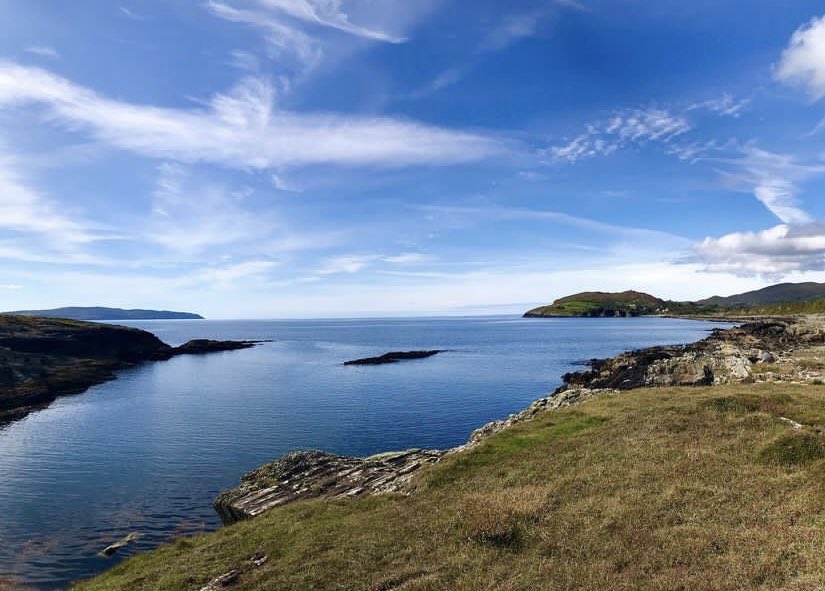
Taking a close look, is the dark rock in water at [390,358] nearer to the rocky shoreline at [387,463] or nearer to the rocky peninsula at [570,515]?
the rocky shoreline at [387,463]

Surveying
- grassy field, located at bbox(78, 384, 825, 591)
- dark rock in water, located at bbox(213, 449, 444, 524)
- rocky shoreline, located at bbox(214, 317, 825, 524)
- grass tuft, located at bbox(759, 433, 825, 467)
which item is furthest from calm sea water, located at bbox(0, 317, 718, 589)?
grass tuft, located at bbox(759, 433, 825, 467)

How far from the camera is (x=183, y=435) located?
63094 millimetres

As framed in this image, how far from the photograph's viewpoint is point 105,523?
37344mm

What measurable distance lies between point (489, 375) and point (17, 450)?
8059 centimetres

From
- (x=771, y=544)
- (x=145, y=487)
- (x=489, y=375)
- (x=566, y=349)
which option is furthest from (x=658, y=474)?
(x=566, y=349)

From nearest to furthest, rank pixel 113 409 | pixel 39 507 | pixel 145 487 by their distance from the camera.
Answer: pixel 39 507 → pixel 145 487 → pixel 113 409

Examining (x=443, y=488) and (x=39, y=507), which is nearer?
(x=443, y=488)

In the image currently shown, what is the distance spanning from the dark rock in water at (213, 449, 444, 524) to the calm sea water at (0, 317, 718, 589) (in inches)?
110

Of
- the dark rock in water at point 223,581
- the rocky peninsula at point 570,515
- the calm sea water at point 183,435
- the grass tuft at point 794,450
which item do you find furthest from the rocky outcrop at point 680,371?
the dark rock in water at point 223,581

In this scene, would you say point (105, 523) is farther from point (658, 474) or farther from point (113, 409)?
point (113, 409)

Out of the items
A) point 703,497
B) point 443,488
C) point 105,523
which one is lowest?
point 105,523

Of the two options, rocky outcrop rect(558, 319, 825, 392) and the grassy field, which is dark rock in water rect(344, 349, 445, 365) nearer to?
rocky outcrop rect(558, 319, 825, 392)

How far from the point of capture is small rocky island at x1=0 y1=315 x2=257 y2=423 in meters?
94.2

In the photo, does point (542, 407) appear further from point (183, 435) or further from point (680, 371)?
point (183, 435)
